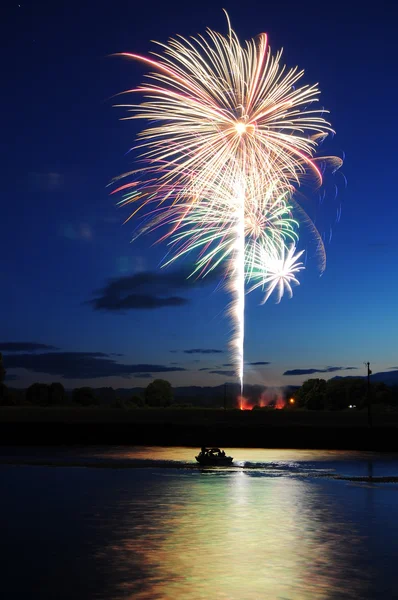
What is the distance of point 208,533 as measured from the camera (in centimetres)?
3262

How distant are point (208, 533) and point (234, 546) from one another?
3.02 m

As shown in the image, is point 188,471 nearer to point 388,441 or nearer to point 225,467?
point 225,467

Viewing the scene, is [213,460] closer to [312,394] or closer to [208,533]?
[208,533]

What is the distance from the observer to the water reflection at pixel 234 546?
2234cm

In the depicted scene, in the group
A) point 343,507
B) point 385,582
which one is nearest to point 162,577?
point 385,582

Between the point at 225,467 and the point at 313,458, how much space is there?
55.2 ft

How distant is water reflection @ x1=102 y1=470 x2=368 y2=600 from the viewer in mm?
22344

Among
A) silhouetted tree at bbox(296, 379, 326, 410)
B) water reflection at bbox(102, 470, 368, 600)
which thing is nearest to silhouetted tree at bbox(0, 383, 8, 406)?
silhouetted tree at bbox(296, 379, 326, 410)

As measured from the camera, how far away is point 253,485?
52.9m

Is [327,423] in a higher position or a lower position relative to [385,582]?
higher

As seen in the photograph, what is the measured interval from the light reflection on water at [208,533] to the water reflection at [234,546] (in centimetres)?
5

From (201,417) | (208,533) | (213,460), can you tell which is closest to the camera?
(208,533)

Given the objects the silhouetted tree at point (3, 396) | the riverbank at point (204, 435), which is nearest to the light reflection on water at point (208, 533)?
the riverbank at point (204, 435)

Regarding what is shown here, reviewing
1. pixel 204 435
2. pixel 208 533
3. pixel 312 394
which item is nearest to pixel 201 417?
pixel 204 435
